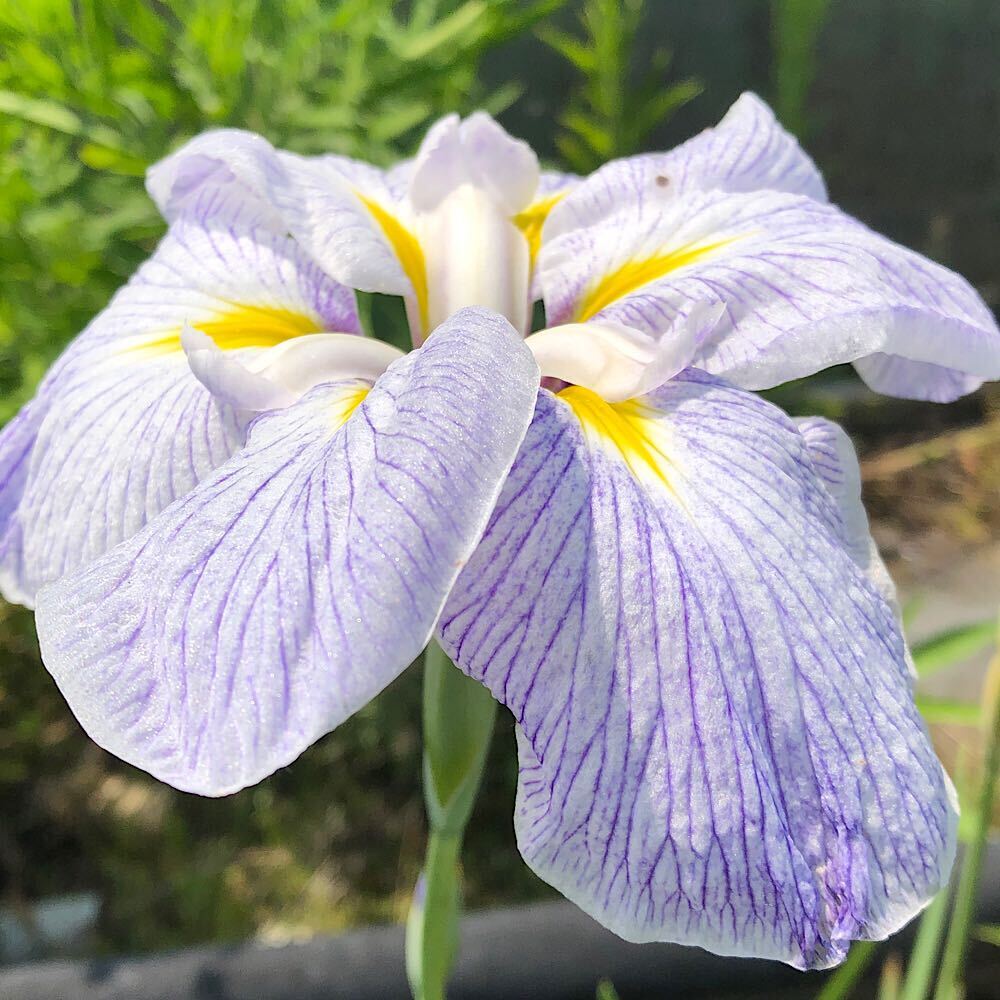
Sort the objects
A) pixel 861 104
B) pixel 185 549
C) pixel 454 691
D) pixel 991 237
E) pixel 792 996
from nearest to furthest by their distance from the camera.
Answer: pixel 185 549, pixel 454 691, pixel 792 996, pixel 861 104, pixel 991 237

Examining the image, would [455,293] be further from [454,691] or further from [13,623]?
[13,623]

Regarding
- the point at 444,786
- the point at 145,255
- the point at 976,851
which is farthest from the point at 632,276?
the point at 145,255

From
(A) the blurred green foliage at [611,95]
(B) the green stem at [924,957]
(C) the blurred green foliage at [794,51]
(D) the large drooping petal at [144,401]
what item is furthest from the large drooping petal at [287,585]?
(C) the blurred green foliage at [794,51]

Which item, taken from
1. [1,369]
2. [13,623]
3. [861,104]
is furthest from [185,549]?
[861,104]

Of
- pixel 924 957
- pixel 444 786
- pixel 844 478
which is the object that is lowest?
pixel 924 957

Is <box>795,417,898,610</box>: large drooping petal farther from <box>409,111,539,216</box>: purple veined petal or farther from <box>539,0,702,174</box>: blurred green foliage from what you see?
<box>539,0,702,174</box>: blurred green foliage

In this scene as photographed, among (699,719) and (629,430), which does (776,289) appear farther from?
(699,719)

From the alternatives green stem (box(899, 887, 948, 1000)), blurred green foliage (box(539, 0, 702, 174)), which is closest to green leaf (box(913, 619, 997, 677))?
green stem (box(899, 887, 948, 1000))
